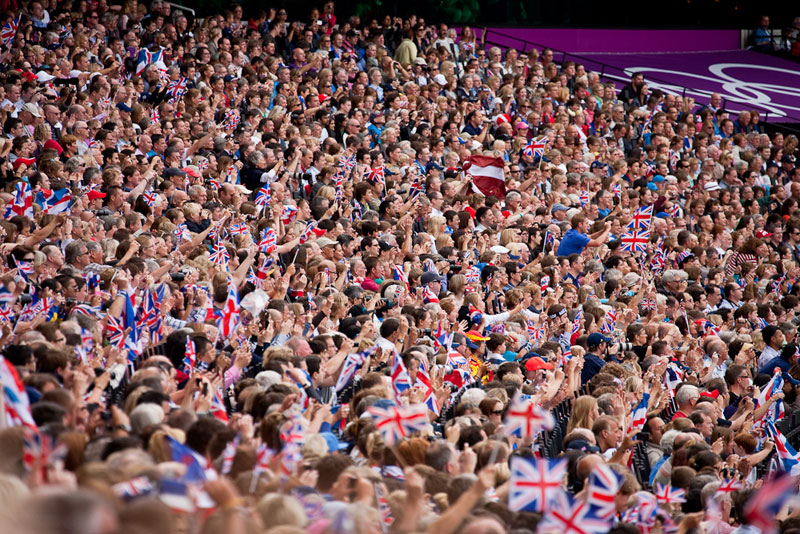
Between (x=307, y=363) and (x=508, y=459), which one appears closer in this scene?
(x=508, y=459)

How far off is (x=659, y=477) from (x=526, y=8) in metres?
21.3

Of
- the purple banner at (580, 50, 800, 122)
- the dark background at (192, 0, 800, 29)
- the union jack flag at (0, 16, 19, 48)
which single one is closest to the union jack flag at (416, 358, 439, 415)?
the union jack flag at (0, 16, 19, 48)

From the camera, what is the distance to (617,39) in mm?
28578

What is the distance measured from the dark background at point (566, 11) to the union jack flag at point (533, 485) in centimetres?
1812

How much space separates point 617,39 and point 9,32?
17.2 metres

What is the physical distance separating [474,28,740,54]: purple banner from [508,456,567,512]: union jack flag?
20684 mm

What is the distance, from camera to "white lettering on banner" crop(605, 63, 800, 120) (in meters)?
25.2

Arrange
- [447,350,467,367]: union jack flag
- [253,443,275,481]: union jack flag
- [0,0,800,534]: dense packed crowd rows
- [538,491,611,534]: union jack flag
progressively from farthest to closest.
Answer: [447,350,467,367]: union jack flag
[0,0,800,534]: dense packed crowd rows
[538,491,611,534]: union jack flag
[253,443,275,481]: union jack flag

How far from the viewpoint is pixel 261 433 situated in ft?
21.6

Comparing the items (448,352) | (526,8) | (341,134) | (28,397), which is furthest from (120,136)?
(526,8)

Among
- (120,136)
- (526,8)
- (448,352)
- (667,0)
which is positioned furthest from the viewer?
(667,0)

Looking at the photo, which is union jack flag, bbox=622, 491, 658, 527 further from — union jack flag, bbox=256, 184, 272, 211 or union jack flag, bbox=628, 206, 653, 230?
union jack flag, bbox=628, 206, 653, 230

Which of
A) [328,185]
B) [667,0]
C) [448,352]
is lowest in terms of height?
[448,352]

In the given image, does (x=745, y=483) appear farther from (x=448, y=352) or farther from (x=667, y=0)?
(x=667, y=0)
